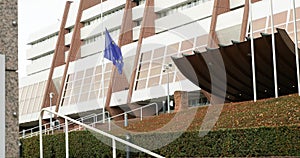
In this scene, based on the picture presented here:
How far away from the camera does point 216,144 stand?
1368 cm

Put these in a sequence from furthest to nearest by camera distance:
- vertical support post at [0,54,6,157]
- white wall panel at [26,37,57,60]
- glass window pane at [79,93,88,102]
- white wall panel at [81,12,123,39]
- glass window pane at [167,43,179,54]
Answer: white wall panel at [26,37,57,60]
white wall panel at [81,12,123,39]
glass window pane at [79,93,88,102]
glass window pane at [167,43,179,54]
vertical support post at [0,54,6,157]

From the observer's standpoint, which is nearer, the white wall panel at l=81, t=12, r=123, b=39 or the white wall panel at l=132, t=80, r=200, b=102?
the white wall panel at l=132, t=80, r=200, b=102

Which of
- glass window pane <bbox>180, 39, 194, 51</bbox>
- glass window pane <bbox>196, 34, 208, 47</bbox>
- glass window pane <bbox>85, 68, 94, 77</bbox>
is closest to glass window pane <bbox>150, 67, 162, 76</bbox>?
glass window pane <bbox>180, 39, 194, 51</bbox>

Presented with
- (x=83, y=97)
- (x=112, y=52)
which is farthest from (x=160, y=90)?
(x=83, y=97)

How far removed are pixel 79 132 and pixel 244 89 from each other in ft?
38.6

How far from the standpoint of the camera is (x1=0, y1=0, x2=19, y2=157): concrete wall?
11.2 ft

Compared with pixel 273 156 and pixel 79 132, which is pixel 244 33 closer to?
pixel 79 132

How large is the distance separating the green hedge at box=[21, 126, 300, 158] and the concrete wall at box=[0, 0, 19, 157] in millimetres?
9519

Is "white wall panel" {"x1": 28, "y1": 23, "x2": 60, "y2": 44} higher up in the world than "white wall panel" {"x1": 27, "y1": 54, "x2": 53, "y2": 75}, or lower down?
higher up

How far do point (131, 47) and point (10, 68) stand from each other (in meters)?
36.8

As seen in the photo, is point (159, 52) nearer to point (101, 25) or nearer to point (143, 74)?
point (143, 74)

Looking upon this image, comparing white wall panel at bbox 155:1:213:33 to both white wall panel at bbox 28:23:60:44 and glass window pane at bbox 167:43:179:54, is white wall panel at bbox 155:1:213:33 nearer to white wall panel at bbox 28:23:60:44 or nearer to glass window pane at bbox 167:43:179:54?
glass window pane at bbox 167:43:179:54

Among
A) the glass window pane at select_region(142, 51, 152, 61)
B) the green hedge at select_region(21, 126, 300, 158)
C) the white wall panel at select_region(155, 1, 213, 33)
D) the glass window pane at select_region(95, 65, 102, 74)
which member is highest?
the white wall panel at select_region(155, 1, 213, 33)

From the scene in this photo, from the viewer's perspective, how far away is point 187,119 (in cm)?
1942
